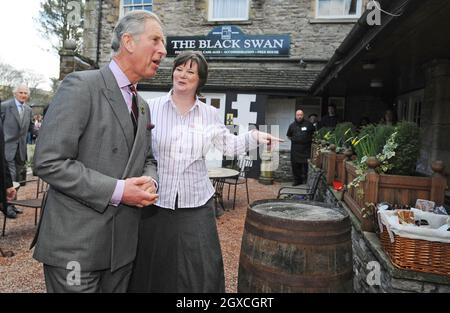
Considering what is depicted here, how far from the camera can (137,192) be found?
161 centimetres

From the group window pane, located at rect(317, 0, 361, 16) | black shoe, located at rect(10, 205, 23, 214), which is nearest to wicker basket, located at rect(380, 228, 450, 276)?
black shoe, located at rect(10, 205, 23, 214)

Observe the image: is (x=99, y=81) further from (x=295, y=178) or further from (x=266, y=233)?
(x=295, y=178)

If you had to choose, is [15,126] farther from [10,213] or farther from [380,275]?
[380,275]

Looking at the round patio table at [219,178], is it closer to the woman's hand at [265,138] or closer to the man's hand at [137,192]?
the woman's hand at [265,138]

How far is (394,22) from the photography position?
3.20 metres

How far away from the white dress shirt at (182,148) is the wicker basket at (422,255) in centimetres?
103

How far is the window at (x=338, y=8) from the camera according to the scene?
10.7 m

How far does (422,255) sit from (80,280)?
1780 mm

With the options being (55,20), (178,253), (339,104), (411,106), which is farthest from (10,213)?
(55,20)

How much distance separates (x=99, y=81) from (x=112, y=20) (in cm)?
1236

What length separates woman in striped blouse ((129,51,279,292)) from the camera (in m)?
2.19

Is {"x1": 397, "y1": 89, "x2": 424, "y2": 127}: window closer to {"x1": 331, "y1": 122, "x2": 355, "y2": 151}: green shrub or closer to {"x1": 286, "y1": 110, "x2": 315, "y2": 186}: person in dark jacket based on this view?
{"x1": 286, "y1": 110, "x2": 315, "y2": 186}: person in dark jacket

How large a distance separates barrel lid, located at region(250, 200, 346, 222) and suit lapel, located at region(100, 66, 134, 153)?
839mm
